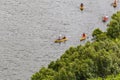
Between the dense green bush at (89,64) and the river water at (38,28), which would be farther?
the river water at (38,28)

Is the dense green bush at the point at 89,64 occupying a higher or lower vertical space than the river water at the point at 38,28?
lower

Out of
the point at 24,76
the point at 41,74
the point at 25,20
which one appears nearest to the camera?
the point at 41,74

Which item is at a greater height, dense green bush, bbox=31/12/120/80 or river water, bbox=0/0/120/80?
river water, bbox=0/0/120/80

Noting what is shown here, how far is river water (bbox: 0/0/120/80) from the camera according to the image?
48.0 metres

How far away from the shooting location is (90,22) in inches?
2395

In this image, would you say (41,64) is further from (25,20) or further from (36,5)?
(36,5)

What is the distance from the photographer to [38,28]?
56656 mm

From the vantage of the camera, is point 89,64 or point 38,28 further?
point 38,28

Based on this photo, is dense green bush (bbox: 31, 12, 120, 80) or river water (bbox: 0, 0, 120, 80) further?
river water (bbox: 0, 0, 120, 80)

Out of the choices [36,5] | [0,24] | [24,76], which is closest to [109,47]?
[24,76]

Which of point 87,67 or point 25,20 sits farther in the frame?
point 25,20

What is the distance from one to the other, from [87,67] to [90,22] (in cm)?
3114

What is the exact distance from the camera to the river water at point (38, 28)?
48.0 m

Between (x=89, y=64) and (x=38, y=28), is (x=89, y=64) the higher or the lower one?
the lower one
